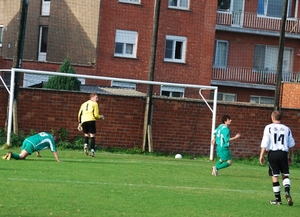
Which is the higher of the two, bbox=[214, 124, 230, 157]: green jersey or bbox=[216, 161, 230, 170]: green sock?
bbox=[214, 124, 230, 157]: green jersey

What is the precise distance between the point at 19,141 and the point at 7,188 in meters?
11.3

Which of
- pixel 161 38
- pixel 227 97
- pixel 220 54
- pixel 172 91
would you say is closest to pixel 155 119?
pixel 172 91

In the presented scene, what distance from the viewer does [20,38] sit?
27422 millimetres

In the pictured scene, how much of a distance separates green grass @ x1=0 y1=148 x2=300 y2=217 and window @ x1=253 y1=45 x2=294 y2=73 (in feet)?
77.6

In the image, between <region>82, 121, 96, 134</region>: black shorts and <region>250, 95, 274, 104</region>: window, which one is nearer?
<region>82, 121, 96, 134</region>: black shorts

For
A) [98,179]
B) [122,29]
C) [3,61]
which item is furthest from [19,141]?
[122,29]

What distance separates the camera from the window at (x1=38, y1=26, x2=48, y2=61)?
43625 millimetres

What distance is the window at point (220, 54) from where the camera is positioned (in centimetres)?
4591

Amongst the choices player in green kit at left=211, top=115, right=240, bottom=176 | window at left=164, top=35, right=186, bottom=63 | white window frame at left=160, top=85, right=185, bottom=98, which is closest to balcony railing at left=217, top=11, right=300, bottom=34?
window at left=164, top=35, right=186, bottom=63

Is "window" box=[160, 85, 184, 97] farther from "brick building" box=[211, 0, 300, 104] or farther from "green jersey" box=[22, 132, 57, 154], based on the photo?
"green jersey" box=[22, 132, 57, 154]

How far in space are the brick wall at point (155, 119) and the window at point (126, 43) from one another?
45.9 feet

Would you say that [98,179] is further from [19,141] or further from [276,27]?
[276,27]

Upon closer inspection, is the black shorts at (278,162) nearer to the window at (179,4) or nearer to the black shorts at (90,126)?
the black shorts at (90,126)

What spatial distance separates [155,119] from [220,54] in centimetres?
1838
